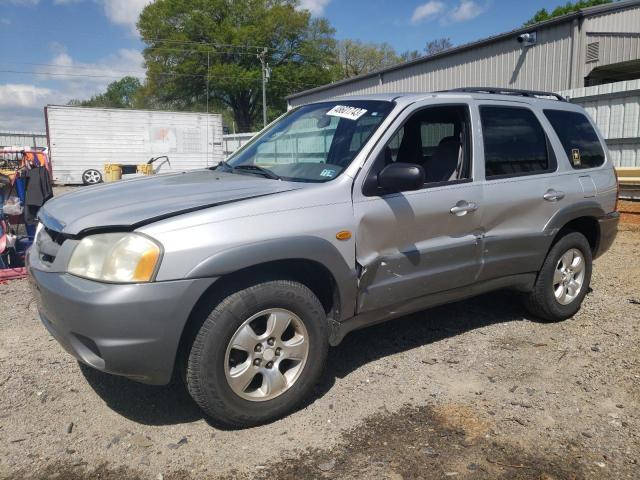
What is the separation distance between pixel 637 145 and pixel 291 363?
8.92 metres

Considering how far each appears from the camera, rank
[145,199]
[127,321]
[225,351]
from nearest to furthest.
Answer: [127,321]
[225,351]
[145,199]

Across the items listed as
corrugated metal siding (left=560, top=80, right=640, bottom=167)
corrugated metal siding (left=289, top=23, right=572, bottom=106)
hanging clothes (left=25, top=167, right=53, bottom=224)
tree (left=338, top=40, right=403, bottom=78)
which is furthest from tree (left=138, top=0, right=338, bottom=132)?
hanging clothes (left=25, top=167, right=53, bottom=224)

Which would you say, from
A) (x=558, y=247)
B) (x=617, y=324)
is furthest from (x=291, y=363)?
(x=617, y=324)

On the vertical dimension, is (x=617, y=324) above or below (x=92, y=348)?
below

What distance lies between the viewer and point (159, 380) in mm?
2652

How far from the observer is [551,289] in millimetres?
4418

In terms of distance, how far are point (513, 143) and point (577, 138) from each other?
92cm

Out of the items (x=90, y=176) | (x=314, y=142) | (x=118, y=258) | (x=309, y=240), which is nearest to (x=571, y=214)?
(x=314, y=142)

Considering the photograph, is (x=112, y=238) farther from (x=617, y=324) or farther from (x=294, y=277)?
(x=617, y=324)

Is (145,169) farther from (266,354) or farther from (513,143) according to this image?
(266,354)

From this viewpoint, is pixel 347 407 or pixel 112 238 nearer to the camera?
pixel 112 238

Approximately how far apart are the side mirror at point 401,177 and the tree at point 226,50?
46.1 metres

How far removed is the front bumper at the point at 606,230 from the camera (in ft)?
15.4

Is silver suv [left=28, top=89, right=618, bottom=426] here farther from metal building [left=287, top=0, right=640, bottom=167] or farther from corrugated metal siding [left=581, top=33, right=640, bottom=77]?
corrugated metal siding [left=581, top=33, right=640, bottom=77]
